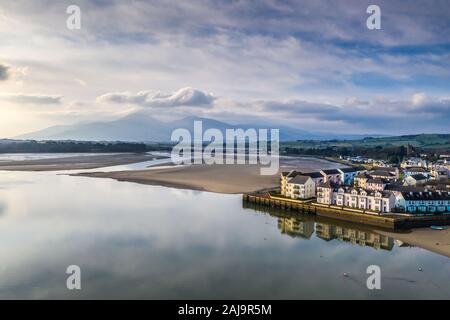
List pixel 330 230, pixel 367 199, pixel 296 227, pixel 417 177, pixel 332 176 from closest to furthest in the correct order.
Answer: pixel 330 230 → pixel 296 227 → pixel 367 199 → pixel 332 176 → pixel 417 177

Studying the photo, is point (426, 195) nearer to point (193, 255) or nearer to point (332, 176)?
point (332, 176)

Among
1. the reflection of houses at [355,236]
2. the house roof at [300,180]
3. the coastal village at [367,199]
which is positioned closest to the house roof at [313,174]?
the coastal village at [367,199]

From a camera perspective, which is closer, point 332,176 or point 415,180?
point 332,176

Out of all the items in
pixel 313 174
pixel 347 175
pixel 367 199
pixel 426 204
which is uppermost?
pixel 313 174

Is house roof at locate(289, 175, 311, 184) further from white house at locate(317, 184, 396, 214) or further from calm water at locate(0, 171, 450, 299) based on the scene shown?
calm water at locate(0, 171, 450, 299)

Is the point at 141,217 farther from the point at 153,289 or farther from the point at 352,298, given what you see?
the point at 352,298

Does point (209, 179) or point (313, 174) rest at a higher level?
point (313, 174)

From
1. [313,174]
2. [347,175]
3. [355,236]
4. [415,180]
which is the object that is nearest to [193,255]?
[355,236]
